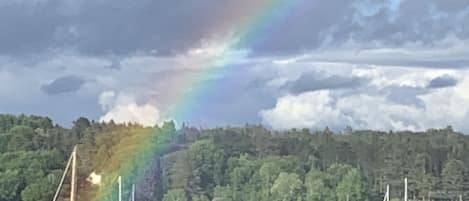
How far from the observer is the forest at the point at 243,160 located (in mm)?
113125

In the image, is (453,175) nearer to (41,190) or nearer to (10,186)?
(10,186)

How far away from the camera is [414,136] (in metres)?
171

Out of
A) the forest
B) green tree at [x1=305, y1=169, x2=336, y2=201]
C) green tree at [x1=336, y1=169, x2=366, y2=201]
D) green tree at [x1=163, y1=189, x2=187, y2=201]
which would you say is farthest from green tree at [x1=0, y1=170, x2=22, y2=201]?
green tree at [x1=336, y1=169, x2=366, y2=201]

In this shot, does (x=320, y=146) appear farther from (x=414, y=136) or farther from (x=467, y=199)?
(x=467, y=199)

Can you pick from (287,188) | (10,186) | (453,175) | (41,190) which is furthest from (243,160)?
(41,190)

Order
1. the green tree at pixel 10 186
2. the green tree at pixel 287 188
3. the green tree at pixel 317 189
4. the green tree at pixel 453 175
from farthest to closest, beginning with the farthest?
the green tree at pixel 453 175
the green tree at pixel 317 189
the green tree at pixel 287 188
the green tree at pixel 10 186

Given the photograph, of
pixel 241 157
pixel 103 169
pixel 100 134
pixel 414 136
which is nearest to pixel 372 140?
pixel 414 136

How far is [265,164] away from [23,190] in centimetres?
4707

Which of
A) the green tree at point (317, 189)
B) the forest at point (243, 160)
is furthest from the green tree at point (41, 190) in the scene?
the green tree at point (317, 189)

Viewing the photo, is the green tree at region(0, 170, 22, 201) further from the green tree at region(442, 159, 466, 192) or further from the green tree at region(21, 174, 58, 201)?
the green tree at region(442, 159, 466, 192)

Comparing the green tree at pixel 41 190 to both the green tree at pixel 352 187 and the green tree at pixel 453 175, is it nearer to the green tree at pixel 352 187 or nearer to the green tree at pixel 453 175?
the green tree at pixel 352 187

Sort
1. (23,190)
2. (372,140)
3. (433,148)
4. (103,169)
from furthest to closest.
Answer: (372,140) < (433,148) < (103,169) < (23,190)

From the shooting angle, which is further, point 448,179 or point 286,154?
point 286,154

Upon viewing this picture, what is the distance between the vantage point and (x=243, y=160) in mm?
144750
